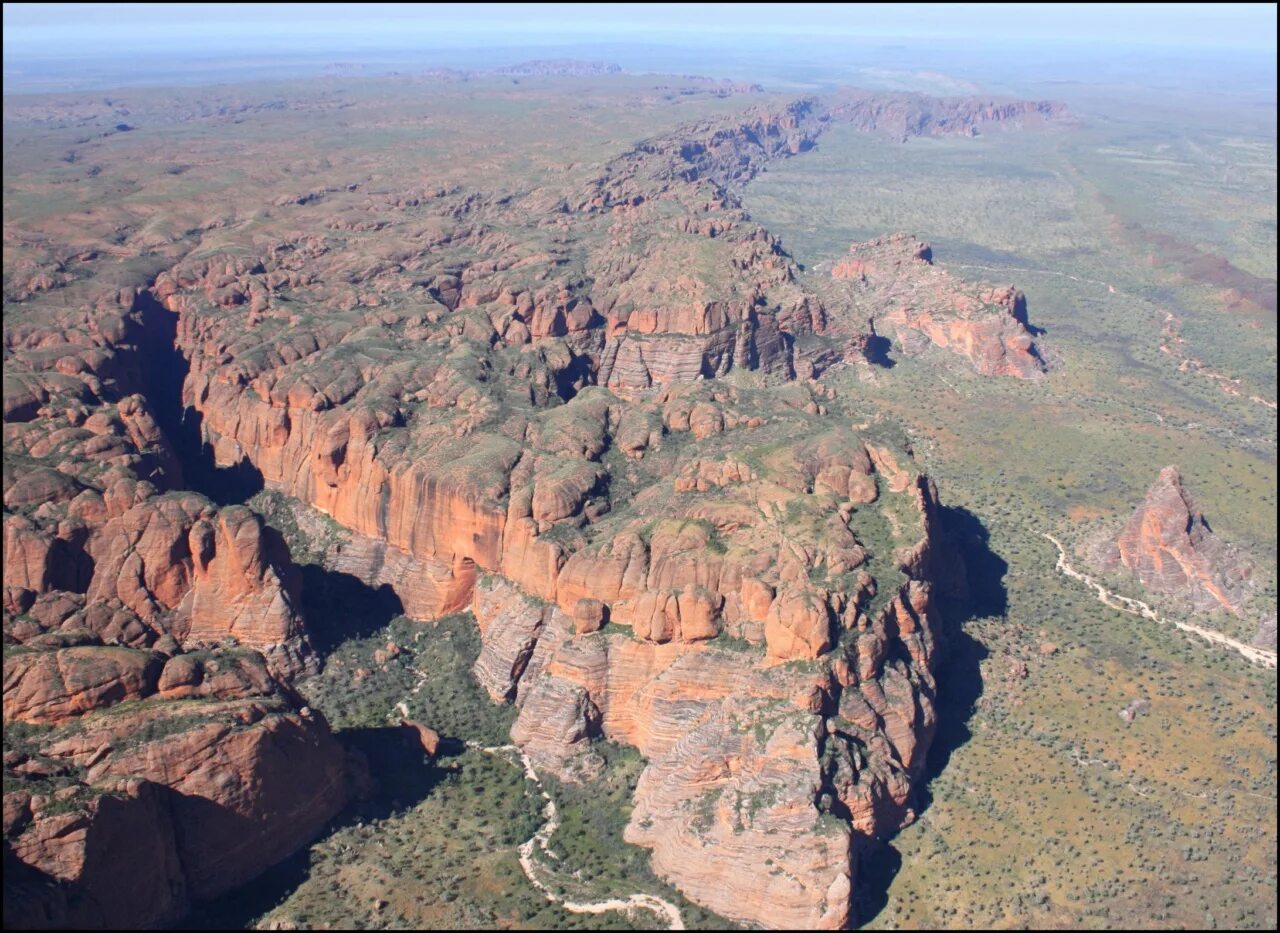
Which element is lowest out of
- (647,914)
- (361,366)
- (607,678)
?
(647,914)

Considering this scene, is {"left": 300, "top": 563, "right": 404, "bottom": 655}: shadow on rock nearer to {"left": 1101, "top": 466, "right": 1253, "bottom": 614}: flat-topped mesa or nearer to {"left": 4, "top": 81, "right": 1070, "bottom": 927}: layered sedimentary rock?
{"left": 4, "top": 81, "right": 1070, "bottom": 927}: layered sedimentary rock

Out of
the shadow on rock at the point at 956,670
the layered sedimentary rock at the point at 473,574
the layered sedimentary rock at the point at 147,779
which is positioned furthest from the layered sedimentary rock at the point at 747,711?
the layered sedimentary rock at the point at 147,779

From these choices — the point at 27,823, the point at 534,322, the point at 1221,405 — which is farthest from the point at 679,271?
the point at 27,823

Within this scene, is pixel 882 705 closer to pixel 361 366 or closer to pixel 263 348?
pixel 361 366

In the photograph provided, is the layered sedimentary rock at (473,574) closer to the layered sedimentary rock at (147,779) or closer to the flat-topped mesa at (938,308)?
the layered sedimentary rock at (147,779)

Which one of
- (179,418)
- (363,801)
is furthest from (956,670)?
(179,418)

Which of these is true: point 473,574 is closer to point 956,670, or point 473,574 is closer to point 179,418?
point 956,670
